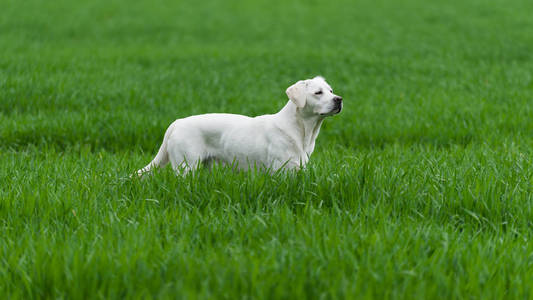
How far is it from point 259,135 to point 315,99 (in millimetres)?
518

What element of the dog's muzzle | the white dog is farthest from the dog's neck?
the dog's muzzle

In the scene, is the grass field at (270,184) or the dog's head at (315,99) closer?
the grass field at (270,184)

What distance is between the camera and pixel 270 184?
365 cm

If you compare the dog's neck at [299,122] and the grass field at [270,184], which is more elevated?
the dog's neck at [299,122]

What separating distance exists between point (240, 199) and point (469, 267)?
1564 millimetres

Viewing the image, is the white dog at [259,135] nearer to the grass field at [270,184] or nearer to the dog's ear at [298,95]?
the dog's ear at [298,95]

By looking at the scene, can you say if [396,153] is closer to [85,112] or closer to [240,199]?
[240,199]

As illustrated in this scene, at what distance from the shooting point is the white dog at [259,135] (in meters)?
4.03

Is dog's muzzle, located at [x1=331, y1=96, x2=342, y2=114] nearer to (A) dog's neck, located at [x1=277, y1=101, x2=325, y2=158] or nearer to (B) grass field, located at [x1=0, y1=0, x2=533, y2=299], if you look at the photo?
(A) dog's neck, located at [x1=277, y1=101, x2=325, y2=158]

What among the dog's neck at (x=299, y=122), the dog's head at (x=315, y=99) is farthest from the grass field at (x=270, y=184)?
the dog's head at (x=315, y=99)

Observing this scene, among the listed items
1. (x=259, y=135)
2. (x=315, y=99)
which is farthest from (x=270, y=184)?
(x=315, y=99)

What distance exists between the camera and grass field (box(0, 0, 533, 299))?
96.3 inches

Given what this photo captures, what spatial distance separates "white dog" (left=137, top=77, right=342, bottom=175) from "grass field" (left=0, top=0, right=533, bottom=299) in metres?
0.25

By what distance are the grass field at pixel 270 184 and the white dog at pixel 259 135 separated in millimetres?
253
